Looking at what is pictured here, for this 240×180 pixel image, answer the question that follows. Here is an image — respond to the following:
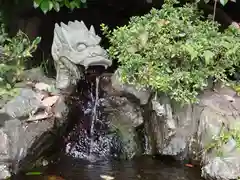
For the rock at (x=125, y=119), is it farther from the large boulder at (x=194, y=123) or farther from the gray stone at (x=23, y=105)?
the gray stone at (x=23, y=105)

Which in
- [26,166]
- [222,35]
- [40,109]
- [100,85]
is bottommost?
[26,166]

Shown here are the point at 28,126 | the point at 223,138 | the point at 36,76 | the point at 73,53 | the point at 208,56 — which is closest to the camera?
the point at 223,138

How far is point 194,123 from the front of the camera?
5.23m

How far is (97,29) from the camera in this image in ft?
24.6

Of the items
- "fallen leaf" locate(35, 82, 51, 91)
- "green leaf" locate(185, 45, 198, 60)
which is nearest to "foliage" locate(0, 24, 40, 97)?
"fallen leaf" locate(35, 82, 51, 91)

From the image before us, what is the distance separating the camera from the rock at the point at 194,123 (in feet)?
16.4

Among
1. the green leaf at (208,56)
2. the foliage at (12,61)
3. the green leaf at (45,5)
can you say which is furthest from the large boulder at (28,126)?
the green leaf at (208,56)

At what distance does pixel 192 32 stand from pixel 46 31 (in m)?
2.77

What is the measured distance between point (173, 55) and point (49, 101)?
1541 millimetres

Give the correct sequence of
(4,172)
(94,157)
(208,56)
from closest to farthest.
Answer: (4,172), (208,56), (94,157)

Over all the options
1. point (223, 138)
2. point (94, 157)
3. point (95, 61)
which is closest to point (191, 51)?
point (223, 138)

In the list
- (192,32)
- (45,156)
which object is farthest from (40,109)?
(192,32)

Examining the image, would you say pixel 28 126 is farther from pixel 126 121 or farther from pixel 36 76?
pixel 126 121

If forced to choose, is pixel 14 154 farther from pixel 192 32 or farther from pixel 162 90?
pixel 192 32
